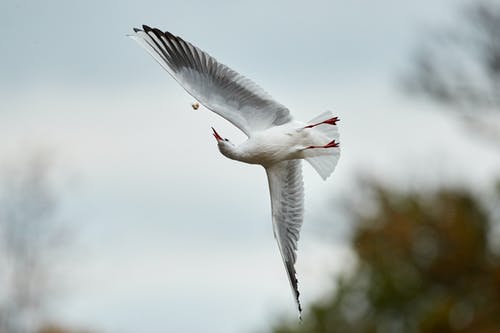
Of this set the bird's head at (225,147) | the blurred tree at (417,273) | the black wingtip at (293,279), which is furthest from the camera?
the blurred tree at (417,273)

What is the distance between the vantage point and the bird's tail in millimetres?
8102

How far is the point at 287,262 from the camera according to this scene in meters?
8.70

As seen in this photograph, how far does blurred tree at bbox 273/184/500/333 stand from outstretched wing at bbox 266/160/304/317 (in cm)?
1507

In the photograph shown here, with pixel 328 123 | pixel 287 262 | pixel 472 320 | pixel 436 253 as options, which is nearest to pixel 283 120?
pixel 328 123

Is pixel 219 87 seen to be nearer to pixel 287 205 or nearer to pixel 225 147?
pixel 225 147

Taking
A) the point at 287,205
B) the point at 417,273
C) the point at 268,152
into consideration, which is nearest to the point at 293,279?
the point at 287,205

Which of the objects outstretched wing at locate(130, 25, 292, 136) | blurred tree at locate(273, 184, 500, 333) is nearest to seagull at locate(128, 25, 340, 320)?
outstretched wing at locate(130, 25, 292, 136)

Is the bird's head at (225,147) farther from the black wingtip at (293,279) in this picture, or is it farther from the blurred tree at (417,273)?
the blurred tree at (417,273)

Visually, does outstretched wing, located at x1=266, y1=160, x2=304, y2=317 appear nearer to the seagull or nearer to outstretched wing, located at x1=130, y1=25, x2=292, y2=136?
the seagull

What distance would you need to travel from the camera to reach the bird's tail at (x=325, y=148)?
26.6 feet

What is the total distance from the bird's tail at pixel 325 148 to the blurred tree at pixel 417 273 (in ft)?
50.1

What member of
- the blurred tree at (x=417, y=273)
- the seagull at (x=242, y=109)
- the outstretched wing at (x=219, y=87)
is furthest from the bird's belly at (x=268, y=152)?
the blurred tree at (x=417, y=273)

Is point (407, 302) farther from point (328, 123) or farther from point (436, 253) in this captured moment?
point (328, 123)

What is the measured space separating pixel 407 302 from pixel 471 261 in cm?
140
